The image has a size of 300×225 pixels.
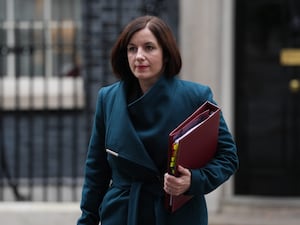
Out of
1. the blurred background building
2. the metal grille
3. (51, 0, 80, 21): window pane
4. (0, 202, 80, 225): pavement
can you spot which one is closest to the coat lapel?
(0, 202, 80, 225): pavement

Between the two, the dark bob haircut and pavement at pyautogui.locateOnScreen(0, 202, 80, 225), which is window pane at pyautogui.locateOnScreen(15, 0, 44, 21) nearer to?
pavement at pyautogui.locateOnScreen(0, 202, 80, 225)

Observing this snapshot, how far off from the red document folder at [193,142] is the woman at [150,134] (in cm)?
5

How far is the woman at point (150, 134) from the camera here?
9.64 feet

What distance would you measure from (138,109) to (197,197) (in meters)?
0.42

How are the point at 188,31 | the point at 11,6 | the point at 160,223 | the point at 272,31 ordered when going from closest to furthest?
the point at 160,223
the point at 188,31
the point at 272,31
the point at 11,6

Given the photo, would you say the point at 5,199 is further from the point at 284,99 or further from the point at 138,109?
the point at 138,109

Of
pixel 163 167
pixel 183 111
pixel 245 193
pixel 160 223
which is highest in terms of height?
pixel 183 111

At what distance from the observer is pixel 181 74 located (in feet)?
21.0

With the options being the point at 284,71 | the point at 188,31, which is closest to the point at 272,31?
the point at 284,71

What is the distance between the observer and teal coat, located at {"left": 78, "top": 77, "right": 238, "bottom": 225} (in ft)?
9.62

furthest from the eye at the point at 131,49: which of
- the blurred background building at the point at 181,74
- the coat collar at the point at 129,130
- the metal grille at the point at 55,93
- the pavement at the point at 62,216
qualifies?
the metal grille at the point at 55,93

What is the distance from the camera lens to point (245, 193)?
6.96 m

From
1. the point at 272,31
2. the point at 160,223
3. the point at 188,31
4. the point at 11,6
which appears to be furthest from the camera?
the point at 11,6

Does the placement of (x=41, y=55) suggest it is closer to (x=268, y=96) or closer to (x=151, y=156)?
(x=268, y=96)
